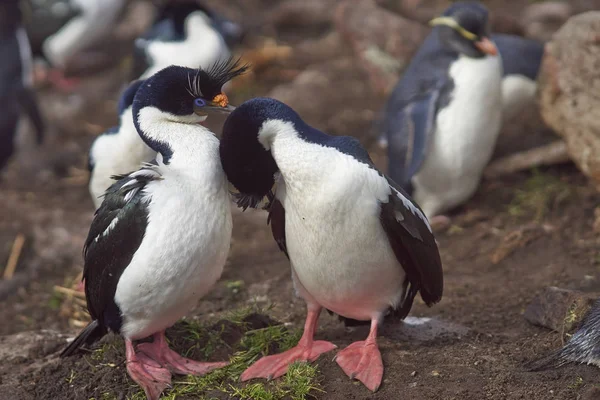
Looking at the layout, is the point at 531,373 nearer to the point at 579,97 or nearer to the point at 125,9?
the point at 579,97

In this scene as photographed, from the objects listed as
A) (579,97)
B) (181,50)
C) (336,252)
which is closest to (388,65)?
(181,50)

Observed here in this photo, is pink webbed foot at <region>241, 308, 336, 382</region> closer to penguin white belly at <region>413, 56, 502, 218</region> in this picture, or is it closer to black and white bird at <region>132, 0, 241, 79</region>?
penguin white belly at <region>413, 56, 502, 218</region>

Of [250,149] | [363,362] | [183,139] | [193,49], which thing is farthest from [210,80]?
[193,49]

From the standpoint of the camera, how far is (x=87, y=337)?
421 cm

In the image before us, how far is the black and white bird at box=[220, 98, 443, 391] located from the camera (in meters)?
3.76

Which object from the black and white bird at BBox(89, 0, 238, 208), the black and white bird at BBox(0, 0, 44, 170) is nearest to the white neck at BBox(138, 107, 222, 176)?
the black and white bird at BBox(89, 0, 238, 208)

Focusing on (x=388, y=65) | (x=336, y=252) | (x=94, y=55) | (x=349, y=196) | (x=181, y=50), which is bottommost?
(x=94, y=55)

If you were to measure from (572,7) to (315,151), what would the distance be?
637cm

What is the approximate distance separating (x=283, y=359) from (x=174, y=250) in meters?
0.70

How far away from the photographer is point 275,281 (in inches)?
217

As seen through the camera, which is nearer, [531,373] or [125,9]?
[531,373]

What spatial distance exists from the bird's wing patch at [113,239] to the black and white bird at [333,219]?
1.32ft

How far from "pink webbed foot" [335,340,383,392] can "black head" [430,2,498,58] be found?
297 cm

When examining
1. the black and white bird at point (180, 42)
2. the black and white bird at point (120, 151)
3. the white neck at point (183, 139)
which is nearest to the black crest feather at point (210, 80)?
the white neck at point (183, 139)
